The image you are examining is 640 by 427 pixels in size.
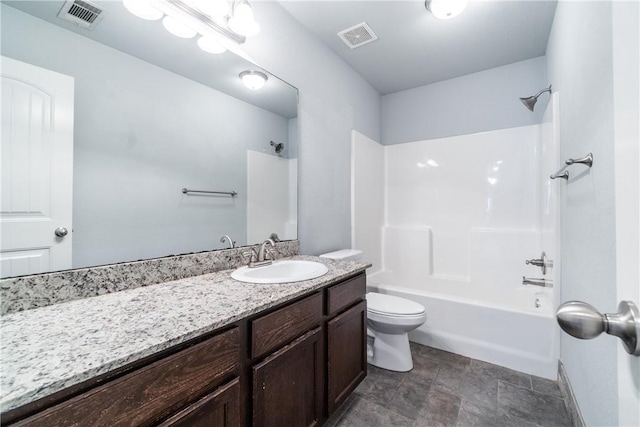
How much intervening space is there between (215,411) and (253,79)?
5.43 feet

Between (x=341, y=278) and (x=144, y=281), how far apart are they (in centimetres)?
89

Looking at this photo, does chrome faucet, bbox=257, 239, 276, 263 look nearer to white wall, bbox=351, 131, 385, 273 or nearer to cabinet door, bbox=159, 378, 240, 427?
cabinet door, bbox=159, 378, 240, 427

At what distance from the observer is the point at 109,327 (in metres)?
0.75

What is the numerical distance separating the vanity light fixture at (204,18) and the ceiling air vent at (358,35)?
0.89 meters

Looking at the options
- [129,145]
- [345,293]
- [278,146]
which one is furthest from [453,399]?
Answer: [129,145]

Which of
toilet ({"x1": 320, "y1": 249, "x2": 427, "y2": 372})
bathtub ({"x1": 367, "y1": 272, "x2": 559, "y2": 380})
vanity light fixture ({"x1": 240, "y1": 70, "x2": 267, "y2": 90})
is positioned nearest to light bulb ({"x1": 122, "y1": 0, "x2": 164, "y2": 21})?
vanity light fixture ({"x1": 240, "y1": 70, "x2": 267, "y2": 90})

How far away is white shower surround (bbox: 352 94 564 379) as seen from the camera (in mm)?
1979

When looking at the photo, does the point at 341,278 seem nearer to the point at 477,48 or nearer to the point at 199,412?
the point at 199,412

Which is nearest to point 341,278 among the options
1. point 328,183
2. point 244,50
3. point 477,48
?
point 328,183

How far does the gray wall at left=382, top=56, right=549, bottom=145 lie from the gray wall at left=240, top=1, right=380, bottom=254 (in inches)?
27.5

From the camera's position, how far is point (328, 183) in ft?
7.22

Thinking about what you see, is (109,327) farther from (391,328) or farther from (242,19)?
(391,328)

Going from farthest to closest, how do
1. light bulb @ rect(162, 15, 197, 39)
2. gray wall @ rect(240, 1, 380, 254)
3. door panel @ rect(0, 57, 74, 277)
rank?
gray wall @ rect(240, 1, 380, 254), light bulb @ rect(162, 15, 197, 39), door panel @ rect(0, 57, 74, 277)

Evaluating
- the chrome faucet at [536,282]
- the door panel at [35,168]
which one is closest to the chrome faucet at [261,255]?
the door panel at [35,168]
